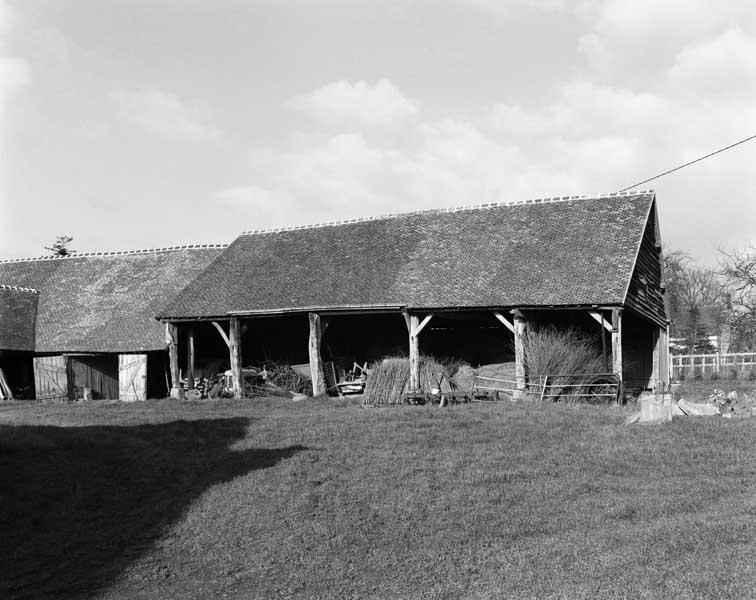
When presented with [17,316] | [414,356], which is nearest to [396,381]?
[414,356]

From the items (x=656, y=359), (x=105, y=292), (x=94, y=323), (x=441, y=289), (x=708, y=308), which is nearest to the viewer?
(x=441, y=289)

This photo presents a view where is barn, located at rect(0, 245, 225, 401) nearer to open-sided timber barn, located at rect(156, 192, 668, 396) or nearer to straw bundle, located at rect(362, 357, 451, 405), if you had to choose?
open-sided timber barn, located at rect(156, 192, 668, 396)

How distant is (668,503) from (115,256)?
2690 cm

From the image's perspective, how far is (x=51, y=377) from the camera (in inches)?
1027

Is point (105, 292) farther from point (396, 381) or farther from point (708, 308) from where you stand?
point (708, 308)

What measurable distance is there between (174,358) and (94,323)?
465 centimetres

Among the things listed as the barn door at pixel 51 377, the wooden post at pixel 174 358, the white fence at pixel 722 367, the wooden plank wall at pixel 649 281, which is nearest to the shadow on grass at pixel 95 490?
the wooden post at pixel 174 358

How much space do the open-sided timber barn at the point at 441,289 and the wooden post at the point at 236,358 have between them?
0.12 ft

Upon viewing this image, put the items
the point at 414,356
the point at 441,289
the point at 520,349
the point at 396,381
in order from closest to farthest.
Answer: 1. the point at 520,349
2. the point at 414,356
3. the point at 396,381
4. the point at 441,289

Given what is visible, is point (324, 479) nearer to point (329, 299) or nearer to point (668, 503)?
point (668, 503)

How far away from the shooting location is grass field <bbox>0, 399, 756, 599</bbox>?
7887mm

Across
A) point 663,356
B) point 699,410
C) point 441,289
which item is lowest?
point 699,410

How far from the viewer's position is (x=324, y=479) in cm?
1158

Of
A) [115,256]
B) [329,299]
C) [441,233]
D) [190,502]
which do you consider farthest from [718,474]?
[115,256]
